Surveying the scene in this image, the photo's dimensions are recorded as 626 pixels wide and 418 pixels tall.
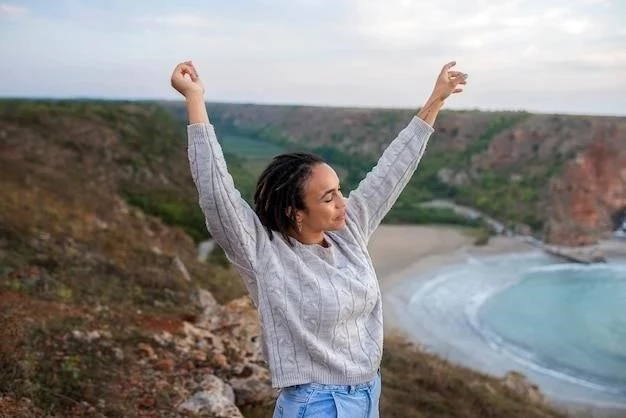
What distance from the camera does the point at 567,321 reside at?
20250mm

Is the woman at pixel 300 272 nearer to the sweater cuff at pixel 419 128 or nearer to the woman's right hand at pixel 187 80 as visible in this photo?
the woman's right hand at pixel 187 80

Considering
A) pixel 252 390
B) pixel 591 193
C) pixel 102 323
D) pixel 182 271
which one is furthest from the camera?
pixel 591 193

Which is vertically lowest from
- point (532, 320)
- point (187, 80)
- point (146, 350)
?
point (532, 320)

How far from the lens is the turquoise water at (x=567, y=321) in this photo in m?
16.1

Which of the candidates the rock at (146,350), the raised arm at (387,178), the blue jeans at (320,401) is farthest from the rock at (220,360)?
the blue jeans at (320,401)

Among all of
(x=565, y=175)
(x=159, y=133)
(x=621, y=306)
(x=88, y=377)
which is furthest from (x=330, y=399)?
(x=565, y=175)

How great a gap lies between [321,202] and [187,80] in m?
0.47

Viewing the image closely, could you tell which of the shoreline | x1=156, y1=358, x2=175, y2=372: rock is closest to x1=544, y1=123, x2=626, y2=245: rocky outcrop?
the shoreline

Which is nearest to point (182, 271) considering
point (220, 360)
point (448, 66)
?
point (220, 360)

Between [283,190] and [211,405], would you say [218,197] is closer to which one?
[283,190]

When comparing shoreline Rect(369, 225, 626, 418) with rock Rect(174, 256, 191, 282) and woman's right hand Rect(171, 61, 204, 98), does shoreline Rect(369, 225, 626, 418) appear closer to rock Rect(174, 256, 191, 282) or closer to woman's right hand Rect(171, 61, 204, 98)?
rock Rect(174, 256, 191, 282)

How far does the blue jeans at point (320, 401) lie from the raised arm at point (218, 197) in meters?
0.32

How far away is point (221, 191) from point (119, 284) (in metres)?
6.43

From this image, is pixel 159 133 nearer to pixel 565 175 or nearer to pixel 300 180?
pixel 565 175
